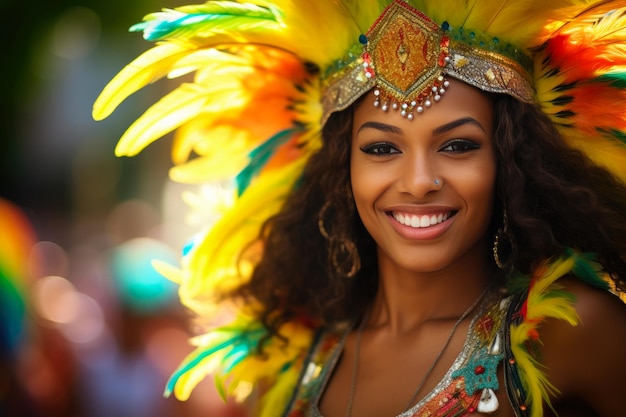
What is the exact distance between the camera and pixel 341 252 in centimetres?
304

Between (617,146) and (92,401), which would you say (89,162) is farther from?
(617,146)

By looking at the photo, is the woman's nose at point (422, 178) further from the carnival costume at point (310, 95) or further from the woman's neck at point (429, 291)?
the woman's neck at point (429, 291)

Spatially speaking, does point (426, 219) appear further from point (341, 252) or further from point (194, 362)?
point (194, 362)

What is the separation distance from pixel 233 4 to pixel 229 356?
124cm

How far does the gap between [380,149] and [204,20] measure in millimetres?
685

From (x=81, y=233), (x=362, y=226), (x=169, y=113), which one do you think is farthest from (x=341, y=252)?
(x=81, y=233)

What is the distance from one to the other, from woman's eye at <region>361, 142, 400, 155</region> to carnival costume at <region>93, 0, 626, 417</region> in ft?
0.36

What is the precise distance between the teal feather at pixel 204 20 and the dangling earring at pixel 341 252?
2.10 ft

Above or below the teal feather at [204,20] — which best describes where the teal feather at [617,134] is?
below

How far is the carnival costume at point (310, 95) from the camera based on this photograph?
8.04ft

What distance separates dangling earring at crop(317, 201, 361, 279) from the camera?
293 centimetres

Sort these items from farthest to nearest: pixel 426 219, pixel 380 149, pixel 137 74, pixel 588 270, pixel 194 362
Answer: pixel 194 362
pixel 137 74
pixel 380 149
pixel 426 219
pixel 588 270

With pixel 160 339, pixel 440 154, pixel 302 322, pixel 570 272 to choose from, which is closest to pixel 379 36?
pixel 440 154

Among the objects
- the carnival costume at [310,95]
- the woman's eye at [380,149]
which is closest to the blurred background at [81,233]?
the carnival costume at [310,95]
